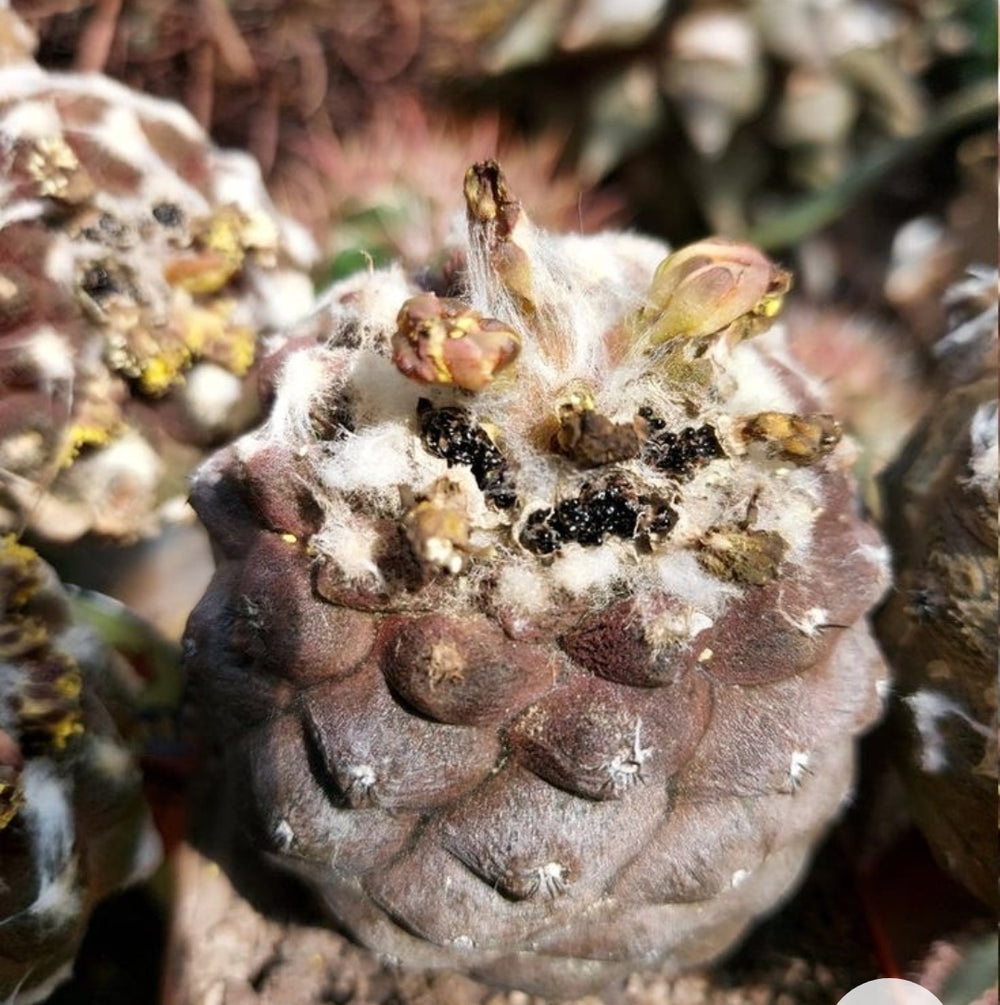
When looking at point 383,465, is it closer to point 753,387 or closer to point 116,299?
point 753,387

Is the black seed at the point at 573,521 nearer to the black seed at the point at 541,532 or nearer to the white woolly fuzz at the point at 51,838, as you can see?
the black seed at the point at 541,532

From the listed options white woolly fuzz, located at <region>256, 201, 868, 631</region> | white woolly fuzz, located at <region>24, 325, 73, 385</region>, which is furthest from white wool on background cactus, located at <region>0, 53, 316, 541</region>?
white woolly fuzz, located at <region>256, 201, 868, 631</region>

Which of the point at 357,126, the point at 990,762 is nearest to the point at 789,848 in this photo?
the point at 990,762

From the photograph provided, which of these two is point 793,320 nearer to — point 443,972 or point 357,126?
point 357,126

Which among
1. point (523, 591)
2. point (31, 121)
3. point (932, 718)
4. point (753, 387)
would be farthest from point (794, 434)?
point (31, 121)

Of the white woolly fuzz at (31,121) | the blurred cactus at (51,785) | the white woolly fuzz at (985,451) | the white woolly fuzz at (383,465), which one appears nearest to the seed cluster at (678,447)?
the white woolly fuzz at (383,465)
